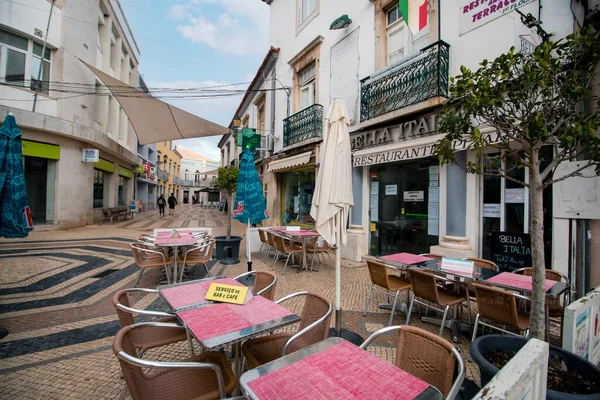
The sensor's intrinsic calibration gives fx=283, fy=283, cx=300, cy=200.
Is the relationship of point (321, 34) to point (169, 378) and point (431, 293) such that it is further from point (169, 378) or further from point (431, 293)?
point (169, 378)

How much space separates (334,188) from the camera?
2799 millimetres

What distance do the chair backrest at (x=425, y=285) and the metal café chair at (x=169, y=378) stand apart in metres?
2.37

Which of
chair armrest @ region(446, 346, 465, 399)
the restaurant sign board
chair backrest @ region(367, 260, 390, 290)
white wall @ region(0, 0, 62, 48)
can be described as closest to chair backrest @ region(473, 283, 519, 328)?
chair backrest @ region(367, 260, 390, 290)

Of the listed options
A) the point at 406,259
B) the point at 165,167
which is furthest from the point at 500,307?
the point at 165,167

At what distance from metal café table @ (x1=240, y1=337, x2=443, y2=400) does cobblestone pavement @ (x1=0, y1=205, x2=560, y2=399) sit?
158 cm

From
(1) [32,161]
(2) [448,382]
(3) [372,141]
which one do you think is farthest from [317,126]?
(1) [32,161]

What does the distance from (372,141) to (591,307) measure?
5280 millimetres

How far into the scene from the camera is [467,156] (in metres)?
5.39

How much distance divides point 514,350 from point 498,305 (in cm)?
70

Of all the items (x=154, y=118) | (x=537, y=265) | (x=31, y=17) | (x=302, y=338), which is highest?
(x=31, y=17)

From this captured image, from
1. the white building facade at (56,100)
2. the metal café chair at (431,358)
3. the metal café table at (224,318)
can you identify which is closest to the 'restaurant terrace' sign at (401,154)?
the metal café chair at (431,358)

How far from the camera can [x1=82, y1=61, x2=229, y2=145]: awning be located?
568 centimetres

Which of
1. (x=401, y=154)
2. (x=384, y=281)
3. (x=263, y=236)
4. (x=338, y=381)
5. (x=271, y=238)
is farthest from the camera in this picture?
(x=263, y=236)

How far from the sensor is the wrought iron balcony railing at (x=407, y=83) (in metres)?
5.53
